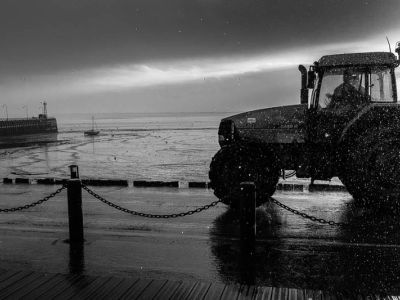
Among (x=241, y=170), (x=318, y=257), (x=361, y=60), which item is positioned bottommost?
(x=318, y=257)

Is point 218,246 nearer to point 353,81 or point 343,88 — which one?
point 343,88

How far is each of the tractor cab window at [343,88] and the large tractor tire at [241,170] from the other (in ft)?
5.73

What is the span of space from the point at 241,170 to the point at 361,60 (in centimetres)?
334

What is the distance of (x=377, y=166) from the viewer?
25.3ft

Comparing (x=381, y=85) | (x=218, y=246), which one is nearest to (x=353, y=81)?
(x=381, y=85)

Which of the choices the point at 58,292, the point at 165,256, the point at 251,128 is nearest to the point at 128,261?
the point at 165,256

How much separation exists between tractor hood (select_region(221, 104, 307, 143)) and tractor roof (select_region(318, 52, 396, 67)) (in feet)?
3.55

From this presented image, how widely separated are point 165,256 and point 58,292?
166 centimetres

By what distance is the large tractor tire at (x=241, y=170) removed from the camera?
27.1ft

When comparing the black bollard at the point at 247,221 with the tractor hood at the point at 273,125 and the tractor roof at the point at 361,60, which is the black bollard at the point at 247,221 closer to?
the tractor hood at the point at 273,125

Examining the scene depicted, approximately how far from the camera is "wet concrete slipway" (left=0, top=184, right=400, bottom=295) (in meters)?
4.86

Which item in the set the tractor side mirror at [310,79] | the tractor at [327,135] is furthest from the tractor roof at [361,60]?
the tractor side mirror at [310,79]

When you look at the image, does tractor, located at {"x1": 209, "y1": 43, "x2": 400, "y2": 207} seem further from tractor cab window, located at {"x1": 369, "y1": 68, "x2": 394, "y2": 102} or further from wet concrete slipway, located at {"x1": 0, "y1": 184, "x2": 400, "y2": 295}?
wet concrete slipway, located at {"x1": 0, "y1": 184, "x2": 400, "y2": 295}

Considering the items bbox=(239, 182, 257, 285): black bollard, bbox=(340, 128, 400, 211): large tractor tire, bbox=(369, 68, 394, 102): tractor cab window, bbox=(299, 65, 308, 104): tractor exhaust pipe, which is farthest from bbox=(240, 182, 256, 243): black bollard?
bbox=(369, 68, 394, 102): tractor cab window
